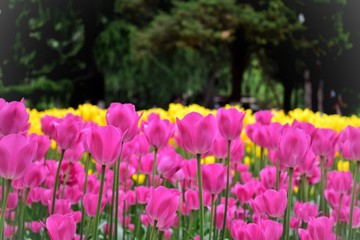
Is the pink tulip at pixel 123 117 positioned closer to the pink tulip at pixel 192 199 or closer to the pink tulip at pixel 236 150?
the pink tulip at pixel 192 199

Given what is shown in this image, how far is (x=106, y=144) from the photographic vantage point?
1128 millimetres

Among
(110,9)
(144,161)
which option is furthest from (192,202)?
(110,9)

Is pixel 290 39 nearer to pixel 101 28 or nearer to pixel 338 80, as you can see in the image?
pixel 338 80

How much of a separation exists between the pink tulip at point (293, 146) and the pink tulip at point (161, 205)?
26cm

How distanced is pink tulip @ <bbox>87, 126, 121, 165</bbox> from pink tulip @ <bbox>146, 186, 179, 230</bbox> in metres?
0.11

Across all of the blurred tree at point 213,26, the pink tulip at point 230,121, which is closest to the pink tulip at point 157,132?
the pink tulip at point 230,121

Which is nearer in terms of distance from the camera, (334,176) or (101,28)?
(334,176)

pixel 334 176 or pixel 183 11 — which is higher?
pixel 183 11

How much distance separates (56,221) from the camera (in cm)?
112

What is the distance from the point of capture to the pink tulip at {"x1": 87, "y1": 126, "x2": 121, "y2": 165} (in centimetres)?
112

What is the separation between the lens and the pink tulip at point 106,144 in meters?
1.12

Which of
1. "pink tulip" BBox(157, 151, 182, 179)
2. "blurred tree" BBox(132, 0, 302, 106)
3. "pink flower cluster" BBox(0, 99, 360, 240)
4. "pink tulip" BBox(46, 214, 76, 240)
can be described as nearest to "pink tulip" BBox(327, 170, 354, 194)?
"pink flower cluster" BBox(0, 99, 360, 240)

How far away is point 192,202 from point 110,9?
14202mm

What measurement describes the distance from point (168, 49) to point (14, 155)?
16426mm
